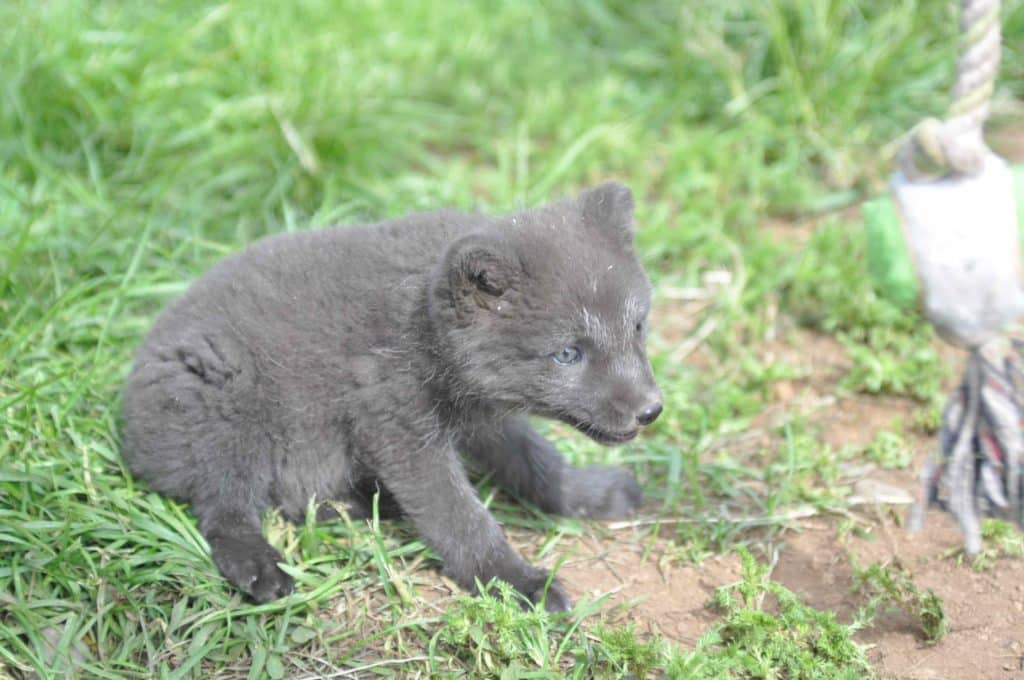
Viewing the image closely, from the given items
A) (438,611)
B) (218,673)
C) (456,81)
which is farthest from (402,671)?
Result: (456,81)

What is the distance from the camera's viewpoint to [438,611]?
4.25 m

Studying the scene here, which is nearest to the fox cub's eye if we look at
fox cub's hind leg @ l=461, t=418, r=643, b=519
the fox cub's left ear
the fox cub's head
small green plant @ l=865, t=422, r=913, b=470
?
the fox cub's head

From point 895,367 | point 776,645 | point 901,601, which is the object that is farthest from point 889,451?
point 776,645

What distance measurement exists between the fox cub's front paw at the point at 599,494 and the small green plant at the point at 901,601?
3.63ft

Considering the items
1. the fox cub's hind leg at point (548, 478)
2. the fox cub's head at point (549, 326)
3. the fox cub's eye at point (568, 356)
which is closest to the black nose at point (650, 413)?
the fox cub's head at point (549, 326)

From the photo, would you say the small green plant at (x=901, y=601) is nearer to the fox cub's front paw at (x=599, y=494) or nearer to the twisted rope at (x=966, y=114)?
the fox cub's front paw at (x=599, y=494)

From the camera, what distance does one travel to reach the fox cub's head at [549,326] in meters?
4.00

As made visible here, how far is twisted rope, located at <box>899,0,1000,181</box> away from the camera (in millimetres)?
3477

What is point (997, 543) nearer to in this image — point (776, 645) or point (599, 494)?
point (776, 645)

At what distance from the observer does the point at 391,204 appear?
257 inches

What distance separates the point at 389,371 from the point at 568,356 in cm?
74

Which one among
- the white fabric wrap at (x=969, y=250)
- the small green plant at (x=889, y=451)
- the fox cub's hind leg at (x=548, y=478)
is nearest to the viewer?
the white fabric wrap at (x=969, y=250)

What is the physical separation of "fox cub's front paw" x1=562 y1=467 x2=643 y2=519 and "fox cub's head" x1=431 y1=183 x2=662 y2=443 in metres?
0.76

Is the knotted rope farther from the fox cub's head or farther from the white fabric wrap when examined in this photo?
the fox cub's head
